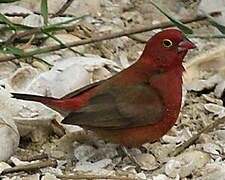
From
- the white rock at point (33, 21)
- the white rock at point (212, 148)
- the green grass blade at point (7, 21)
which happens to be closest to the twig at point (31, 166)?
the white rock at point (212, 148)

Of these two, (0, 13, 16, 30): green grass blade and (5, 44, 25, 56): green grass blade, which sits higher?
(0, 13, 16, 30): green grass blade

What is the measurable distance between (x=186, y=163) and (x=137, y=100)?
295 mm

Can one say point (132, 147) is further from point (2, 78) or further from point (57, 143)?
point (2, 78)

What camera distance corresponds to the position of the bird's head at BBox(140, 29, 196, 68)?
9.80ft

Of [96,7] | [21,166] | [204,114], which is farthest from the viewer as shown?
[96,7]

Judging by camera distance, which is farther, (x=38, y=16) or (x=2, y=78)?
(x=38, y=16)

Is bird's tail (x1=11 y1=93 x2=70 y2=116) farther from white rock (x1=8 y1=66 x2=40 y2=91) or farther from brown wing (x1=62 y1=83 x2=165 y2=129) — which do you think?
white rock (x1=8 y1=66 x2=40 y2=91)

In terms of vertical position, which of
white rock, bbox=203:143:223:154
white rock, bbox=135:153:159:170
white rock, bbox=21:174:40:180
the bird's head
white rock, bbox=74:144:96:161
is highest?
the bird's head

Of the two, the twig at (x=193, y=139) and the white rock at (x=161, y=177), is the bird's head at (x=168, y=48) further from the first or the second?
the white rock at (x=161, y=177)

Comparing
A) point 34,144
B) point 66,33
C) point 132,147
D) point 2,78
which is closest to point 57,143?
point 34,144

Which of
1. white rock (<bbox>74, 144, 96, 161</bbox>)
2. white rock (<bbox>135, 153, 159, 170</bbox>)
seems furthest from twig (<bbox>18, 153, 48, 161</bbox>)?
white rock (<bbox>135, 153, 159, 170</bbox>)

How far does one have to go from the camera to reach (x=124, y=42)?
387cm

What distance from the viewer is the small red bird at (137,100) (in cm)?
289

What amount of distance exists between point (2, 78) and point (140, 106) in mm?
791
